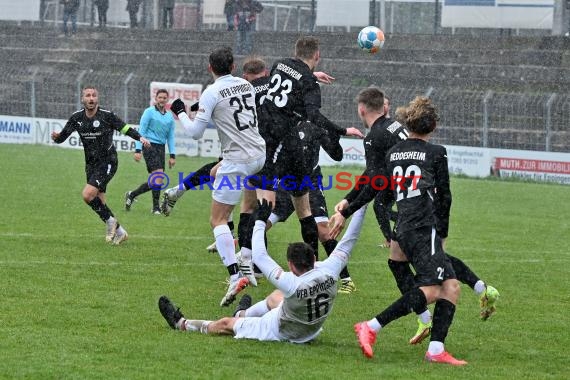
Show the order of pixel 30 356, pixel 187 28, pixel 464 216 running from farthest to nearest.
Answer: pixel 187 28
pixel 464 216
pixel 30 356

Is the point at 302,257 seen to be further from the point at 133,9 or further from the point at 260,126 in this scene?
the point at 133,9

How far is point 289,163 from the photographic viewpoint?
1161 cm

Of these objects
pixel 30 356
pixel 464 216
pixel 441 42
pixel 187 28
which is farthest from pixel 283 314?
pixel 187 28

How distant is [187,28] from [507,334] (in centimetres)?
3243

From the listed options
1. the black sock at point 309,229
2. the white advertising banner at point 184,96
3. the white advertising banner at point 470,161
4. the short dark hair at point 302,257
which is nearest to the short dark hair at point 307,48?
the black sock at point 309,229

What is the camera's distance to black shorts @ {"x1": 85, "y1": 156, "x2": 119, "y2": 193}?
1504 centimetres

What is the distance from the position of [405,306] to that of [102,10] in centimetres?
3449

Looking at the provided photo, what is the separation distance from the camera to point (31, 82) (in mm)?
36562

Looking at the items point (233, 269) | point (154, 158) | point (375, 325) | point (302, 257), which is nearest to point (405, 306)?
point (375, 325)

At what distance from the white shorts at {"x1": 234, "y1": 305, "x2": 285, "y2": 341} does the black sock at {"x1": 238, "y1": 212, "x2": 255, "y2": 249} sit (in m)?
2.50

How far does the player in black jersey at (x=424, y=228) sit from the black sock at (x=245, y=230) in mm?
3188

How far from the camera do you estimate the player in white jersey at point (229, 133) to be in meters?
10.6

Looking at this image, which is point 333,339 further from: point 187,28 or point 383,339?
point 187,28

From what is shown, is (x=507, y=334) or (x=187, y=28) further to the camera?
(x=187, y=28)
